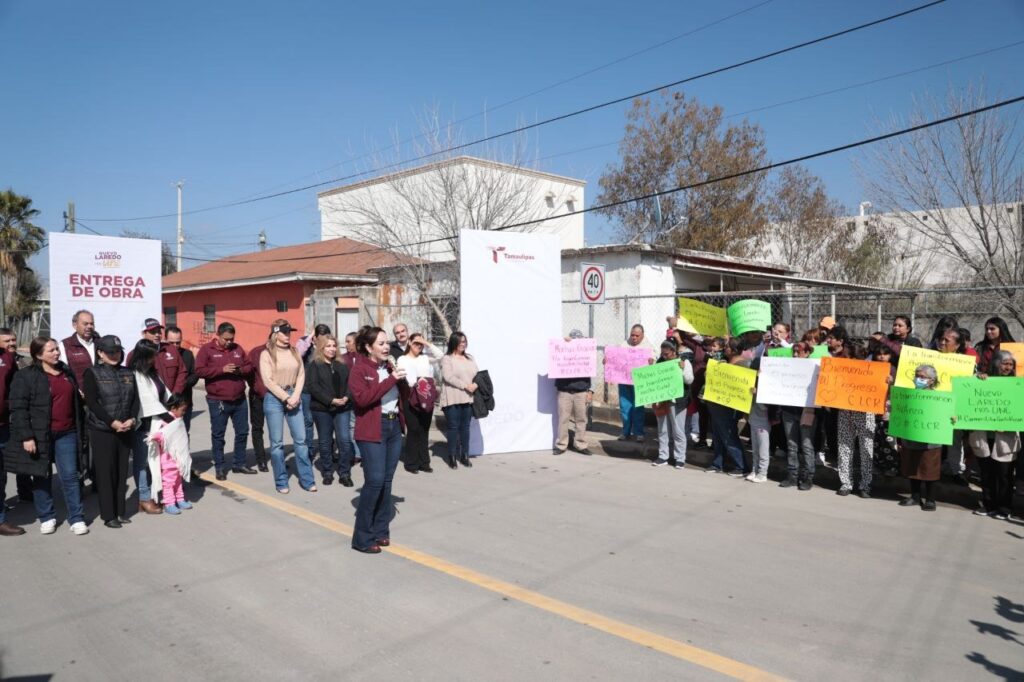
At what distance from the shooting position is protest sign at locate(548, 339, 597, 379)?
1066cm

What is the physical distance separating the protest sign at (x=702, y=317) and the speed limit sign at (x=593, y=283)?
4.36ft

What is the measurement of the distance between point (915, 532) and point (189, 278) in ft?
112

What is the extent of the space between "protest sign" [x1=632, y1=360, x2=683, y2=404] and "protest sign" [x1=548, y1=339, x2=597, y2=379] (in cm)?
91

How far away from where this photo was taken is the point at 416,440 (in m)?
9.41

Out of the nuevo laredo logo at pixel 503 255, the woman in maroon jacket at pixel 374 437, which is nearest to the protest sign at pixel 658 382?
the nuevo laredo logo at pixel 503 255

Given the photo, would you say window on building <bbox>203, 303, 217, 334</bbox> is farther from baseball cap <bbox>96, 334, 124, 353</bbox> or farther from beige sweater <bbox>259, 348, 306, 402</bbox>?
baseball cap <bbox>96, 334, 124, 353</bbox>

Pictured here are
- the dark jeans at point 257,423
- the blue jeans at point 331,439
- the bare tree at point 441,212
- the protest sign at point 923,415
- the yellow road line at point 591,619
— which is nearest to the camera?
the yellow road line at point 591,619

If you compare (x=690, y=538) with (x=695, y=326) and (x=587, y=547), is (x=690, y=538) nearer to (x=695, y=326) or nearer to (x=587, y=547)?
(x=587, y=547)

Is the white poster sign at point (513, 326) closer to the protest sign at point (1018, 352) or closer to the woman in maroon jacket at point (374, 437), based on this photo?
the woman in maroon jacket at point (374, 437)

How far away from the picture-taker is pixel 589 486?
8594 millimetres

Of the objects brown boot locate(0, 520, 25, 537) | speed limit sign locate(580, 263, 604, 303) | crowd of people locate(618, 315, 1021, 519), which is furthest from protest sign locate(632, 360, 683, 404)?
brown boot locate(0, 520, 25, 537)

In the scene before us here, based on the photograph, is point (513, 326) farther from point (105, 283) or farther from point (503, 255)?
point (105, 283)

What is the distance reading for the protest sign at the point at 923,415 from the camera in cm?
716

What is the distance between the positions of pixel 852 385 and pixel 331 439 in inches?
244
